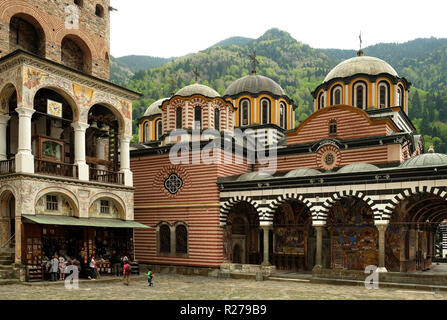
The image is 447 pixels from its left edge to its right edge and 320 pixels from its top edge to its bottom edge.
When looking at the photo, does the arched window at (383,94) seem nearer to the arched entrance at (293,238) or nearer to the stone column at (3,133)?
the arched entrance at (293,238)

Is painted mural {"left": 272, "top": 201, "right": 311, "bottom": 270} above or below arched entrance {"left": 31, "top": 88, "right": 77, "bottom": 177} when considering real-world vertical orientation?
below

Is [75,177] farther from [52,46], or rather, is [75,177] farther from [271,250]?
[271,250]

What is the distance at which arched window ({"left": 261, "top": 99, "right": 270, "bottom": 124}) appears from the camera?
107 feet

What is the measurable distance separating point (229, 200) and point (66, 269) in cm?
919

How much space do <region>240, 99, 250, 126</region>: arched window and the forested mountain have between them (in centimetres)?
5670

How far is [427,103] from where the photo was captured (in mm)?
94312

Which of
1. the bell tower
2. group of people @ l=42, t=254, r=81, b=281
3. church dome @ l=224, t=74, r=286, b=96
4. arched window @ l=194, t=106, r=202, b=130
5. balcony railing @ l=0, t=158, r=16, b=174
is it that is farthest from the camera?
church dome @ l=224, t=74, r=286, b=96

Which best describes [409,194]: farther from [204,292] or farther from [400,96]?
[400,96]

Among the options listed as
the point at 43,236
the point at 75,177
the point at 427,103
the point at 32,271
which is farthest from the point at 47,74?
the point at 427,103

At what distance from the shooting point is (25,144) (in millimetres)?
20094

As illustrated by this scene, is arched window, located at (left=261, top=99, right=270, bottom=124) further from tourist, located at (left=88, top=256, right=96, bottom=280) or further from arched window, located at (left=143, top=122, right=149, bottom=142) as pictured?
tourist, located at (left=88, top=256, right=96, bottom=280)

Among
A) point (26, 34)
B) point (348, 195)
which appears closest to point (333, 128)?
point (348, 195)

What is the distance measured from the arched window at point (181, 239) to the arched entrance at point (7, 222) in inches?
351

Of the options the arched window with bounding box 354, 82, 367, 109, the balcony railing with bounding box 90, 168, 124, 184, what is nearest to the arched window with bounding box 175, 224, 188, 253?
the balcony railing with bounding box 90, 168, 124, 184
